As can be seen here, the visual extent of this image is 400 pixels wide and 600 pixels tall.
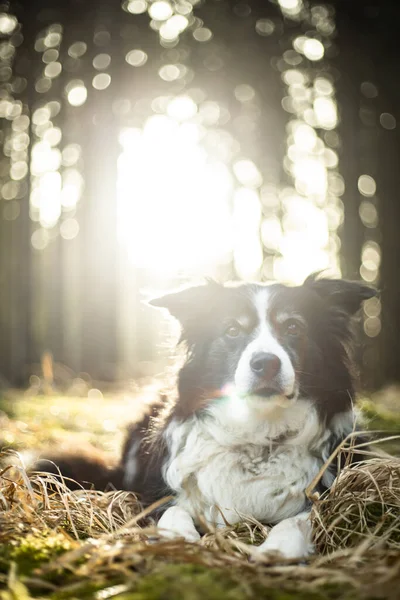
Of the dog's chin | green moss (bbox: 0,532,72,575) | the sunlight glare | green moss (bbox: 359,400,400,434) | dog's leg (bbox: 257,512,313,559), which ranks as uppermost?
the sunlight glare

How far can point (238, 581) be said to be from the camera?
164 cm

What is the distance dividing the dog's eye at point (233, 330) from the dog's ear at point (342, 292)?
1.84 feet

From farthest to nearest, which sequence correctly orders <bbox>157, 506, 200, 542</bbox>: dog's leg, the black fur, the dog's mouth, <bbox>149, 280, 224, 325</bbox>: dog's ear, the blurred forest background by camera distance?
the blurred forest background → <bbox>149, 280, 224, 325</bbox>: dog's ear → the black fur → the dog's mouth → <bbox>157, 506, 200, 542</bbox>: dog's leg

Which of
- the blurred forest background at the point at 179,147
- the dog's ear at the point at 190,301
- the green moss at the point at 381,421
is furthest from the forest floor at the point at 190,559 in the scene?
the blurred forest background at the point at 179,147

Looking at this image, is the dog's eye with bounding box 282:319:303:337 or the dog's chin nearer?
the dog's chin

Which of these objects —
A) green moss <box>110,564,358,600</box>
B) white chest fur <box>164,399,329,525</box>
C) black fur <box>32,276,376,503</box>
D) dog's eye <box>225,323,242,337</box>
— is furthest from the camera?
dog's eye <box>225,323,242,337</box>

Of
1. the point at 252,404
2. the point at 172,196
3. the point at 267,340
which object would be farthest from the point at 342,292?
the point at 172,196

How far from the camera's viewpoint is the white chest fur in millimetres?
3143

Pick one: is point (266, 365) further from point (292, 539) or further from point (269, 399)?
point (292, 539)

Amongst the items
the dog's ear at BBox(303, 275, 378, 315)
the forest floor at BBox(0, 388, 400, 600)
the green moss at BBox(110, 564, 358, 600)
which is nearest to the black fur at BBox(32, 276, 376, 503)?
the dog's ear at BBox(303, 275, 378, 315)

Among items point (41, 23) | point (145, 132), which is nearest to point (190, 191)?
Result: point (145, 132)

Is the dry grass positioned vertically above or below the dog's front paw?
above

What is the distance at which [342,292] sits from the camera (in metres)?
3.68

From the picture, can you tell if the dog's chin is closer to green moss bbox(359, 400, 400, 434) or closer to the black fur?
the black fur
